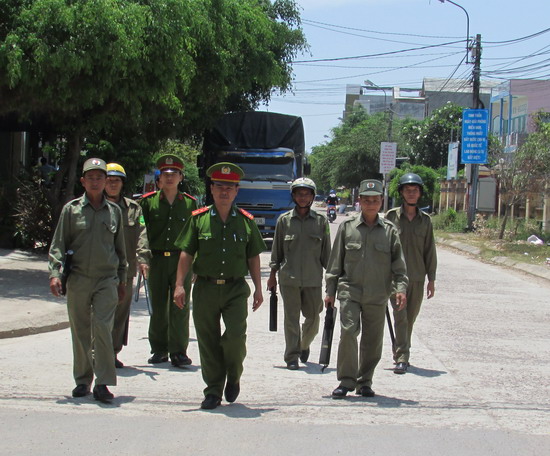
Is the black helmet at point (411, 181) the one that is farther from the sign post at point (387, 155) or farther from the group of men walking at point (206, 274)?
the sign post at point (387, 155)

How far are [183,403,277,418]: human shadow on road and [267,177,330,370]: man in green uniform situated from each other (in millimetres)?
1620

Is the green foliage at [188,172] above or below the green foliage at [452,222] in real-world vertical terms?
above

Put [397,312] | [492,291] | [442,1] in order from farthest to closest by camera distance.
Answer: [442,1], [492,291], [397,312]

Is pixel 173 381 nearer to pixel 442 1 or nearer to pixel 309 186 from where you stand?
pixel 309 186

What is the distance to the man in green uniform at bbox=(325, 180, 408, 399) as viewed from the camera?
652 centimetres

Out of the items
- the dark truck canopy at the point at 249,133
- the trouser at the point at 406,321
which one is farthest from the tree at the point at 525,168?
the trouser at the point at 406,321

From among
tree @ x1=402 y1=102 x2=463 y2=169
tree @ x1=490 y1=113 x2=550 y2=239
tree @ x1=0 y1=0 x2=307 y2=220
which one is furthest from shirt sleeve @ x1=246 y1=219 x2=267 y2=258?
tree @ x1=402 y1=102 x2=463 y2=169

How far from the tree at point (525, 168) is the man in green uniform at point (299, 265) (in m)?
18.8

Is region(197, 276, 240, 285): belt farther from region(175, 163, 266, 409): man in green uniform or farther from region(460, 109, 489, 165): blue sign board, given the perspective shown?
region(460, 109, 489, 165): blue sign board

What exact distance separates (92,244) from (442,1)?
27528 mm

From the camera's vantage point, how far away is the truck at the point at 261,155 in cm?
2248

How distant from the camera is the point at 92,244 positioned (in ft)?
20.6

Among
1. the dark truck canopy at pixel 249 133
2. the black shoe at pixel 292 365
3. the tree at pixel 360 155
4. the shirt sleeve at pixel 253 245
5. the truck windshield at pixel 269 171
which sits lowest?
the black shoe at pixel 292 365

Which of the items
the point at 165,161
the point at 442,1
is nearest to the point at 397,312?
the point at 165,161
